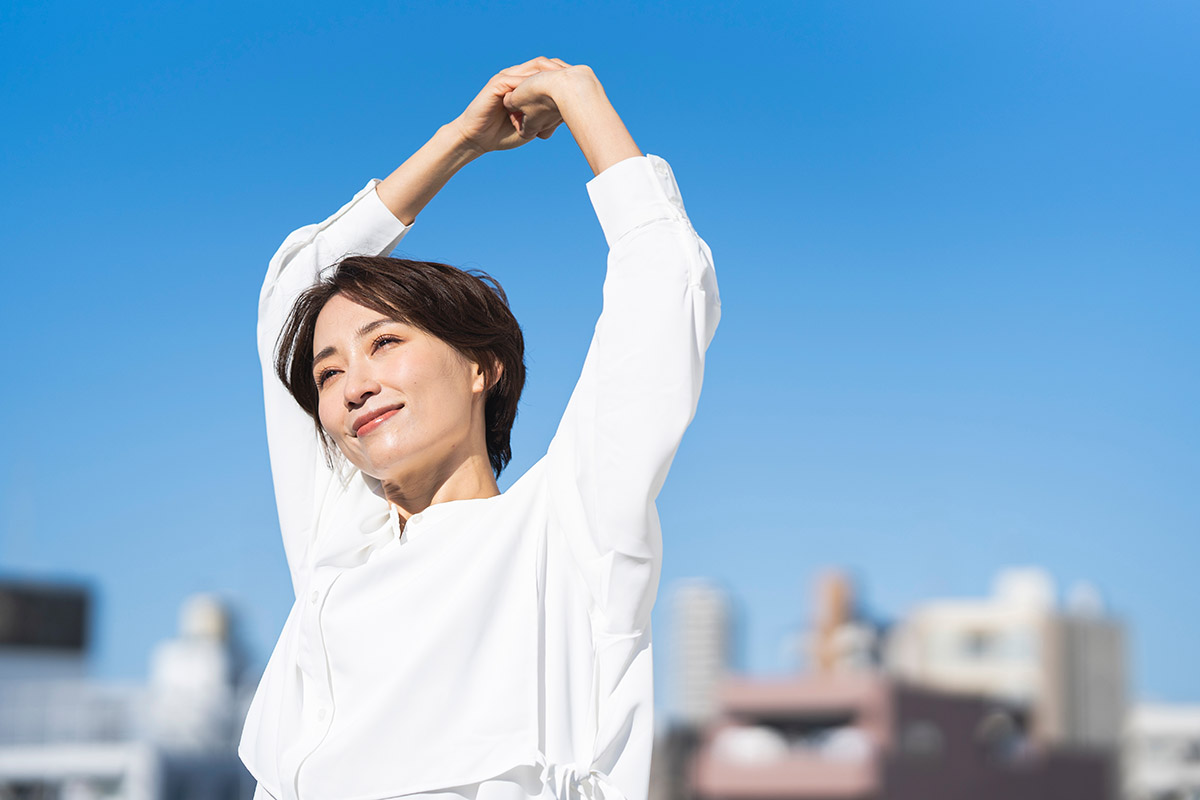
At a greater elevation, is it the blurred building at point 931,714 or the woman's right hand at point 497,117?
the woman's right hand at point 497,117

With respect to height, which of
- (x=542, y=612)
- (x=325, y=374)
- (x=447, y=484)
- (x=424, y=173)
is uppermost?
(x=424, y=173)

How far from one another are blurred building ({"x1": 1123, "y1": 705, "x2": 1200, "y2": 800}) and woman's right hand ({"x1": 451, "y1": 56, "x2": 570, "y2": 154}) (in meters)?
37.3

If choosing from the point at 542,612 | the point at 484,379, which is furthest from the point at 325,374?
the point at 542,612

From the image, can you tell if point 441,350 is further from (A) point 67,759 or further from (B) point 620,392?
(A) point 67,759

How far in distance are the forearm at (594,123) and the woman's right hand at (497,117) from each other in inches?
4.0

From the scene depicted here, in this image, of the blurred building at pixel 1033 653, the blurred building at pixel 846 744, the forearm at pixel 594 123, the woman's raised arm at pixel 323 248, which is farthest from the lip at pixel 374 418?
the blurred building at pixel 1033 653

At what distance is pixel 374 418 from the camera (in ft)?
4.69

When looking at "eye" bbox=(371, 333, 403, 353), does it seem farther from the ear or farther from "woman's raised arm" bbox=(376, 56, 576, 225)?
"woman's raised arm" bbox=(376, 56, 576, 225)

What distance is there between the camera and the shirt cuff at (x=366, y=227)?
1.70m

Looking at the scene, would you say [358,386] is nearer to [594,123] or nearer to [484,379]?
[484,379]

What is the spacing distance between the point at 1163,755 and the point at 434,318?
40.8 meters

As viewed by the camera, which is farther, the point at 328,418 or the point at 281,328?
the point at 281,328

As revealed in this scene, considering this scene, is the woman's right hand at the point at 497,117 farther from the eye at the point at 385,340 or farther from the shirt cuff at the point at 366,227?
the eye at the point at 385,340

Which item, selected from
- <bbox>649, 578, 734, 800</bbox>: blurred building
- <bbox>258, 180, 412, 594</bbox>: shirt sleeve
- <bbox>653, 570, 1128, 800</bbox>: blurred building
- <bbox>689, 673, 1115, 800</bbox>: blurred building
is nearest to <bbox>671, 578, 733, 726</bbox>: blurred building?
<bbox>649, 578, 734, 800</bbox>: blurred building
